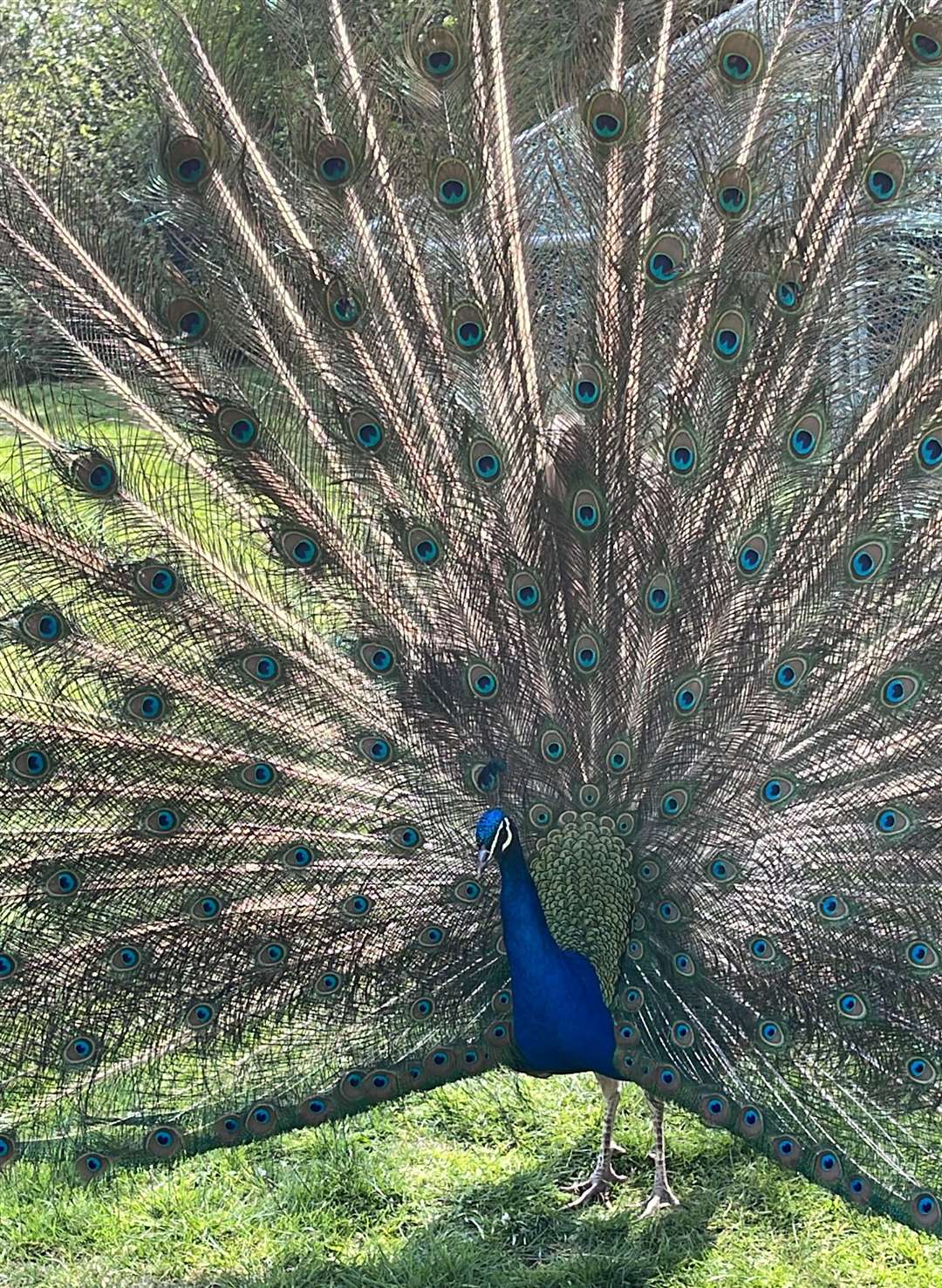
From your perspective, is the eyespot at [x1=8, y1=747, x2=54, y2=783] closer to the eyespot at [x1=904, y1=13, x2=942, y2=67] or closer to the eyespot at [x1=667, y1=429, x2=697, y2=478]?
the eyespot at [x1=667, y1=429, x2=697, y2=478]

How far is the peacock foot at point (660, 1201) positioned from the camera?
3400mm

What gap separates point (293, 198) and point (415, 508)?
0.60m

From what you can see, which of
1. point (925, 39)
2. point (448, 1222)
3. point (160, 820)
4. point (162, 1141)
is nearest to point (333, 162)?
point (925, 39)

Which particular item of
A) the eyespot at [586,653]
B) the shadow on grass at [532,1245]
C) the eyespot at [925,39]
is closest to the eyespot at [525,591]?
the eyespot at [586,653]

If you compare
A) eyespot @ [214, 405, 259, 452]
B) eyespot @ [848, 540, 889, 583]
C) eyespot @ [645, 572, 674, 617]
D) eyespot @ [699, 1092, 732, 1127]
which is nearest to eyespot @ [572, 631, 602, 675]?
eyespot @ [645, 572, 674, 617]

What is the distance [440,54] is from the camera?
2664mm

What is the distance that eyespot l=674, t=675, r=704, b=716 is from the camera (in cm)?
293

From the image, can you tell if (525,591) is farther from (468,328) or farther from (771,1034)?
(771,1034)

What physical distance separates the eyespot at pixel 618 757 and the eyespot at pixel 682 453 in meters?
0.55

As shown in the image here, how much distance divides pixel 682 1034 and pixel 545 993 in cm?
27

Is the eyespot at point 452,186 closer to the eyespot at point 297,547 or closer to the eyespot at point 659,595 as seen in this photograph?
the eyespot at point 297,547

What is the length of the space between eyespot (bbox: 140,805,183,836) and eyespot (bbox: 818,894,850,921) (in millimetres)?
1229

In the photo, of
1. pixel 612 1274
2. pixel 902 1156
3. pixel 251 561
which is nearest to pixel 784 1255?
pixel 612 1274

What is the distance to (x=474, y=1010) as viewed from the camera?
10.2 feet
